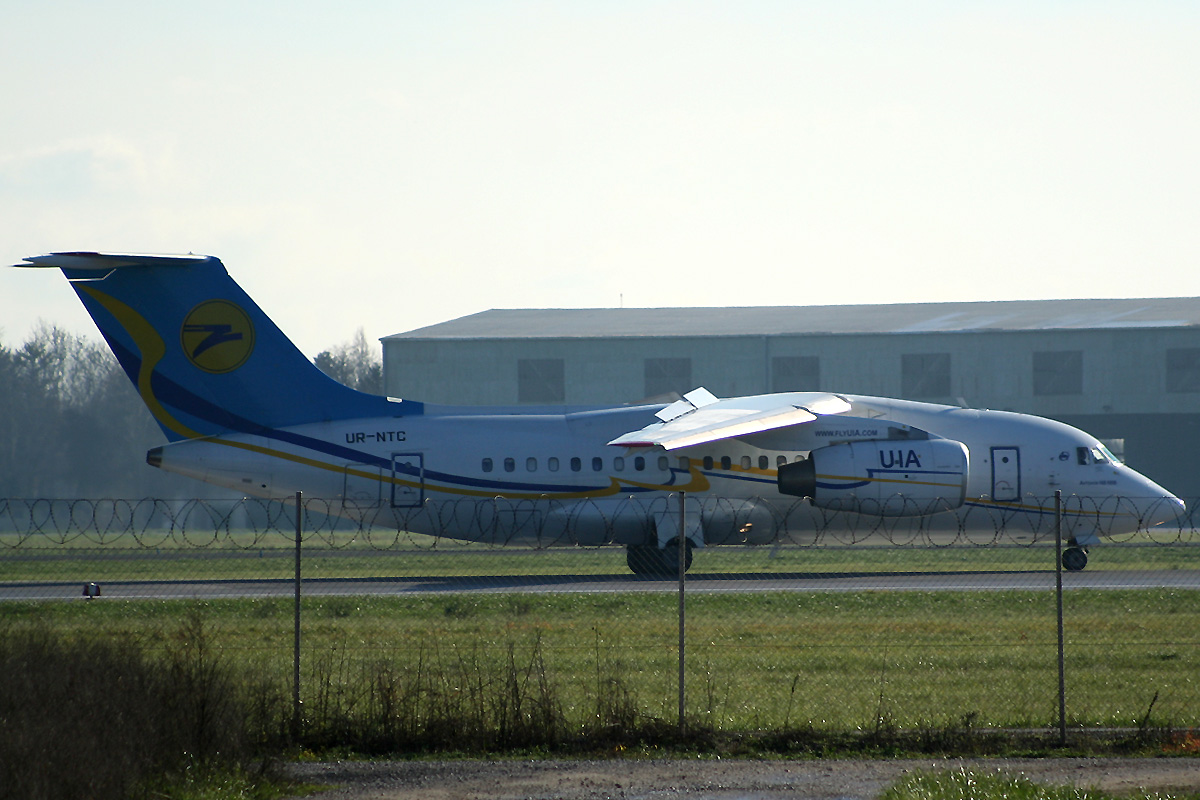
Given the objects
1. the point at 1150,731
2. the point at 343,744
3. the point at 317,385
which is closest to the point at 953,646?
the point at 1150,731

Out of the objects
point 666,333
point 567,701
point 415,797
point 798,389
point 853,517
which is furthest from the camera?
point 666,333

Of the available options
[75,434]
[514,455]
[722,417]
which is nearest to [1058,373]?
[722,417]

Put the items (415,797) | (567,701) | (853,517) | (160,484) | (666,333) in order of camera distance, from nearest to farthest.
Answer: (415,797) → (567,701) → (853,517) → (666,333) → (160,484)

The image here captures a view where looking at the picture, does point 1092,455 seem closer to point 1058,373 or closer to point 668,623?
point 668,623

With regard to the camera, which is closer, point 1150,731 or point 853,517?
point 1150,731

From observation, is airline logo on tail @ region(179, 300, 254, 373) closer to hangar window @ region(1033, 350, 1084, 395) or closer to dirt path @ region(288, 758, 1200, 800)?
dirt path @ region(288, 758, 1200, 800)

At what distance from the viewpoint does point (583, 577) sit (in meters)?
26.9

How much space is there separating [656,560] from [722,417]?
12.8 feet

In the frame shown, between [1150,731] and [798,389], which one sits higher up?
[798,389]

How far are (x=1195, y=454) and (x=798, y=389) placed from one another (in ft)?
54.6

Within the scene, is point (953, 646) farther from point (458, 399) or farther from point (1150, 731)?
point (458, 399)

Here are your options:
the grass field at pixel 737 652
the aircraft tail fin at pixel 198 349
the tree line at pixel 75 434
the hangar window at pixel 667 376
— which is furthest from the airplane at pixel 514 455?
the tree line at pixel 75 434

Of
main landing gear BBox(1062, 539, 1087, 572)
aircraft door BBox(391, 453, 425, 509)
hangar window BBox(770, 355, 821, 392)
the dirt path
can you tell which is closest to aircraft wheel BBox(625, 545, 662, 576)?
aircraft door BBox(391, 453, 425, 509)

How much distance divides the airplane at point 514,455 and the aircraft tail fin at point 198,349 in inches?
1.2
